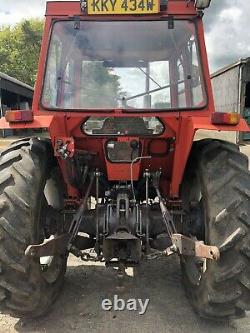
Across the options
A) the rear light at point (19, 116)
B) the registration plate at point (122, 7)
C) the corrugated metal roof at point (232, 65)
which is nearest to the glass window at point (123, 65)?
the registration plate at point (122, 7)

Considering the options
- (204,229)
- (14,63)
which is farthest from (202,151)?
(14,63)

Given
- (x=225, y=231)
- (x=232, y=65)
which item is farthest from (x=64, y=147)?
(x=232, y=65)

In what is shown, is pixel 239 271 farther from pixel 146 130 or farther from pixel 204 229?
pixel 146 130

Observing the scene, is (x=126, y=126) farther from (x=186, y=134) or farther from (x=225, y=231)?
(x=225, y=231)

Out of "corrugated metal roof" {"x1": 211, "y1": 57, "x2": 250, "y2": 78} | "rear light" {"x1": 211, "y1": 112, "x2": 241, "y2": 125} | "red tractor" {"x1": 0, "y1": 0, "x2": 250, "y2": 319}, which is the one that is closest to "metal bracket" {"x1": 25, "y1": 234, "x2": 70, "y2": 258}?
"red tractor" {"x1": 0, "y1": 0, "x2": 250, "y2": 319}

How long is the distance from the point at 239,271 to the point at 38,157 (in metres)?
1.77

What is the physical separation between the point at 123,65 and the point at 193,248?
174 centimetres

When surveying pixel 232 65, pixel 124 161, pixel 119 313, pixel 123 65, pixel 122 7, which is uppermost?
pixel 232 65

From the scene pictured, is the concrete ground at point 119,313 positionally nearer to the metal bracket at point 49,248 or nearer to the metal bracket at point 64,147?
the metal bracket at point 49,248

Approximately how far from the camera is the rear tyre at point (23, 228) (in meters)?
3.00

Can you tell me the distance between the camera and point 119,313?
11.5 ft

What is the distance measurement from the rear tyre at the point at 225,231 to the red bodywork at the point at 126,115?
0.26m

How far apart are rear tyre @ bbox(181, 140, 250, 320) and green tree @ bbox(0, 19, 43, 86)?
43.2 m

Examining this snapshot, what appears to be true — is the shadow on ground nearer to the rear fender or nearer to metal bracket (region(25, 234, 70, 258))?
metal bracket (region(25, 234, 70, 258))
